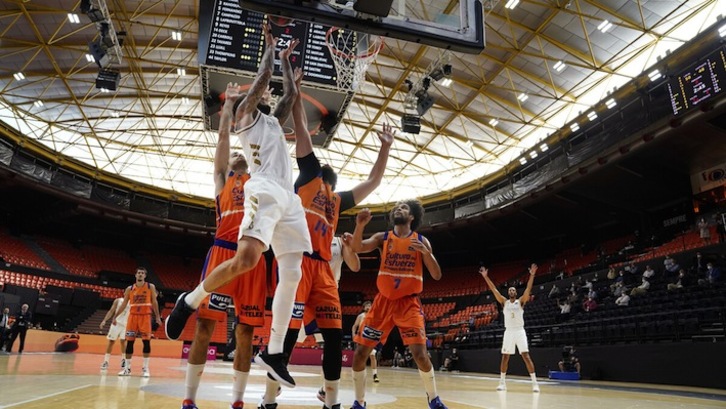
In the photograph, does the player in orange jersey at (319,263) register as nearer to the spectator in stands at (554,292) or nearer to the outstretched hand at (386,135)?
the outstretched hand at (386,135)

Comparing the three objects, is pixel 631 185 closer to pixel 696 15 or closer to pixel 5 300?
pixel 696 15

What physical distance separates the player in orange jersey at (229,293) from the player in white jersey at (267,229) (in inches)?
10.4

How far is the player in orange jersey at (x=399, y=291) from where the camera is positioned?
4164mm

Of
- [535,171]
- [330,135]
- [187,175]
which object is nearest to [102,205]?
[187,175]

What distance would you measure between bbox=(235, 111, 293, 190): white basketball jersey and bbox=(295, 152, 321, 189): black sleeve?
9.4 inches

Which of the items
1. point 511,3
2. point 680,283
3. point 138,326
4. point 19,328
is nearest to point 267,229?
point 138,326

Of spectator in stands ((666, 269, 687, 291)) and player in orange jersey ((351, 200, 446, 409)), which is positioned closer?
player in orange jersey ((351, 200, 446, 409))

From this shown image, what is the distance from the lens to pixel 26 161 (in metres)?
22.9

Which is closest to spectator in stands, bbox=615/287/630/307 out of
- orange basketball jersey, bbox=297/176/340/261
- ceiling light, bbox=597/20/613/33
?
ceiling light, bbox=597/20/613/33

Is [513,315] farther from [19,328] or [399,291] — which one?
[19,328]

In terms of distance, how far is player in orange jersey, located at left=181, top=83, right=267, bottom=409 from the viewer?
125 inches

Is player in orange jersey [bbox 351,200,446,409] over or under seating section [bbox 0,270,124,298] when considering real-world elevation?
under

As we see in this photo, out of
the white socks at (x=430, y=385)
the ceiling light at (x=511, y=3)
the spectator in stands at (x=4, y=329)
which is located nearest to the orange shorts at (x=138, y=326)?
the white socks at (x=430, y=385)

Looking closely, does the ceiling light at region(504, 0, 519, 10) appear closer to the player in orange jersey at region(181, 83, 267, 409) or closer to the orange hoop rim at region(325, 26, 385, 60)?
the orange hoop rim at region(325, 26, 385, 60)
